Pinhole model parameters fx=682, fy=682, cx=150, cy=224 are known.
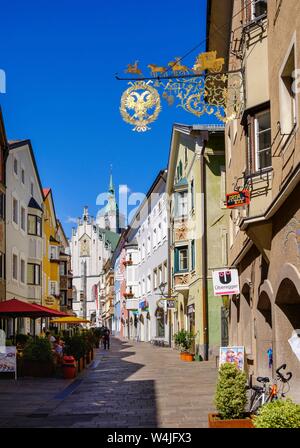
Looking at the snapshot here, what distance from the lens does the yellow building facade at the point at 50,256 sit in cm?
5597

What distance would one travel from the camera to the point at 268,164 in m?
15.2

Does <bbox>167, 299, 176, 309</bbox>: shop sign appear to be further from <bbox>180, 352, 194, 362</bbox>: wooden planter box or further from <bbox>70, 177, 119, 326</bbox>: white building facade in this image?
<bbox>70, 177, 119, 326</bbox>: white building facade

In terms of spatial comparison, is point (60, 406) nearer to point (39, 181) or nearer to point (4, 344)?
point (4, 344)

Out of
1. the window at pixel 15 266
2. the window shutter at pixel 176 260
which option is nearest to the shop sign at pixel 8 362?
the window shutter at pixel 176 260

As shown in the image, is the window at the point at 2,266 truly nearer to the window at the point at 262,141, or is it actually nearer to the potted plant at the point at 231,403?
the window at the point at 262,141

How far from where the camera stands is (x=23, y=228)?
4541 cm

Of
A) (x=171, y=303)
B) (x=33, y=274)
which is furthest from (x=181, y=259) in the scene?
(x=33, y=274)

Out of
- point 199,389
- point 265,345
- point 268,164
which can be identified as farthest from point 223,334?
point 268,164

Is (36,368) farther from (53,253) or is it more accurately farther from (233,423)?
(53,253)

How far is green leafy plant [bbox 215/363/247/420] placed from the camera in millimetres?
10844

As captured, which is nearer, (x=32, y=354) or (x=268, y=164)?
(x=268, y=164)

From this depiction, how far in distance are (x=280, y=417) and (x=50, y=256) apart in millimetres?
55425

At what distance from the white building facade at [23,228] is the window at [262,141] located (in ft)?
84.4
